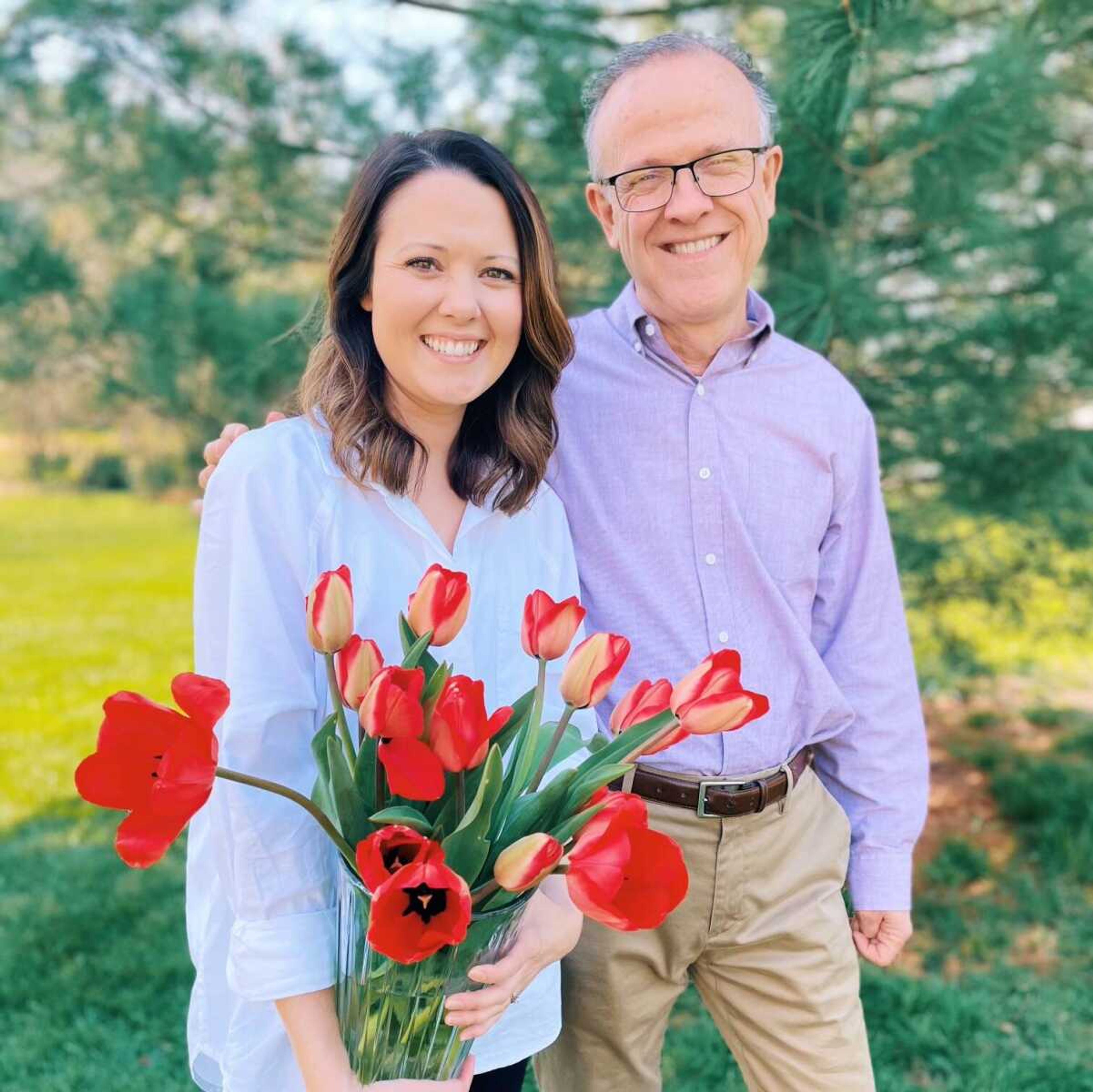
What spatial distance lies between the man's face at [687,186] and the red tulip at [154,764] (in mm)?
1015

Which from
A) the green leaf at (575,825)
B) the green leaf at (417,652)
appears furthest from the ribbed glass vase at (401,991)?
the green leaf at (417,652)

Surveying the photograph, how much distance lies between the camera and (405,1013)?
113 cm

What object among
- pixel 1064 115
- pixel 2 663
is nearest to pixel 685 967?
pixel 1064 115

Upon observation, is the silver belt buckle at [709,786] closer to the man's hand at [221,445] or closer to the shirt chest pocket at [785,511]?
the shirt chest pocket at [785,511]

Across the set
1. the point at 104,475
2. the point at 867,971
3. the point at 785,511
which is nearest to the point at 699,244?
the point at 785,511

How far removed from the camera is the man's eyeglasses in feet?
5.54

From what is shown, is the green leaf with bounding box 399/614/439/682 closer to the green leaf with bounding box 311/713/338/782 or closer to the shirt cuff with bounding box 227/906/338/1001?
the green leaf with bounding box 311/713/338/782

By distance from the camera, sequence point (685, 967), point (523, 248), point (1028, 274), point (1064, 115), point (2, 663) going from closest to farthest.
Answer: point (523, 248) < point (685, 967) < point (1028, 274) < point (1064, 115) < point (2, 663)

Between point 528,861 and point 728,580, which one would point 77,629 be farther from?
point 528,861

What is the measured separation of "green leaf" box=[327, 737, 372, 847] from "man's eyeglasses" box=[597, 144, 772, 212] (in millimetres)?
986

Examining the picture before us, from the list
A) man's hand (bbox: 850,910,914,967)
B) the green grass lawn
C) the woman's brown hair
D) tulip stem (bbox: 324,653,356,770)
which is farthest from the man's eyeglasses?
the green grass lawn

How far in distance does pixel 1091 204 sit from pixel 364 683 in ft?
9.79

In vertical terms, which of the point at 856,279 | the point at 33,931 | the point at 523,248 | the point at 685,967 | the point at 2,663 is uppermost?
the point at 523,248

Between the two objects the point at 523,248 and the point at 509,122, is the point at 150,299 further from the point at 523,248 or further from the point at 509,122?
the point at 523,248
